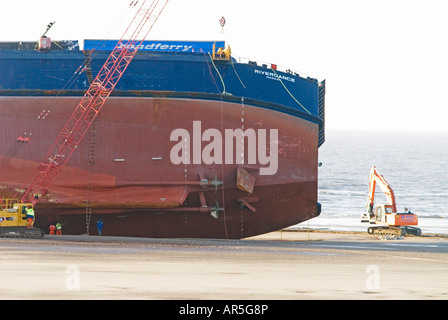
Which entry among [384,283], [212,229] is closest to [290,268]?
[384,283]

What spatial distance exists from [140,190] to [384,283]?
808 inches

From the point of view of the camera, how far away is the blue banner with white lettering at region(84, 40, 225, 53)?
45.0 metres

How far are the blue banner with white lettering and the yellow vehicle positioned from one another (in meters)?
12.0

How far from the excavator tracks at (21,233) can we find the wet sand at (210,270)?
2.69 ft

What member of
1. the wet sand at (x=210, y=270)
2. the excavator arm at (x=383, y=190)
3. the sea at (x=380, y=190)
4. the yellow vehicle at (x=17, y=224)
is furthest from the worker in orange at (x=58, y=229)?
the sea at (x=380, y=190)

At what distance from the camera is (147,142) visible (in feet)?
135

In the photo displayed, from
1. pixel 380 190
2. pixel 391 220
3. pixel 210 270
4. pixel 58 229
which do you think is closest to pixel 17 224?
pixel 58 229

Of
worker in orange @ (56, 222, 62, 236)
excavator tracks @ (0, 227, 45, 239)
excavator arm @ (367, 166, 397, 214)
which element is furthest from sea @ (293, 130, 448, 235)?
excavator tracks @ (0, 227, 45, 239)

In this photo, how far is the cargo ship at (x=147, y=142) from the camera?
41.0 meters

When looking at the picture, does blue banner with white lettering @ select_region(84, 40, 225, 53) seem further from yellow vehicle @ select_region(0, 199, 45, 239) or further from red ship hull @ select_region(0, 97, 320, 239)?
yellow vehicle @ select_region(0, 199, 45, 239)

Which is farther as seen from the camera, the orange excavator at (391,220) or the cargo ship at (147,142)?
the orange excavator at (391,220)

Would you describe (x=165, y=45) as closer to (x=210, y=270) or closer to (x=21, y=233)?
(x=21, y=233)

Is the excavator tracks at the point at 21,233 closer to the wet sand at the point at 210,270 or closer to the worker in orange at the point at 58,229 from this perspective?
the wet sand at the point at 210,270
